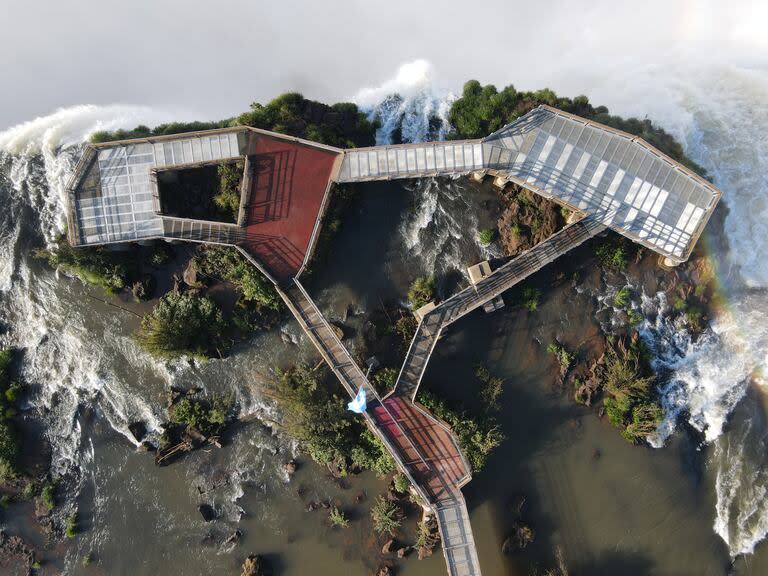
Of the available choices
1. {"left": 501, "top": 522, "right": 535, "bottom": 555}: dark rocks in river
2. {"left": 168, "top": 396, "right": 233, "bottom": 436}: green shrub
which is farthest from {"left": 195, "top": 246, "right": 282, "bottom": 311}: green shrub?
{"left": 501, "top": 522, "right": 535, "bottom": 555}: dark rocks in river

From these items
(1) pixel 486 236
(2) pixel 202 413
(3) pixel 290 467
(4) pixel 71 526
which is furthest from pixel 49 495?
(1) pixel 486 236

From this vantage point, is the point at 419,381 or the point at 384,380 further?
the point at 384,380

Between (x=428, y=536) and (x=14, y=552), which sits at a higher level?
(x=428, y=536)

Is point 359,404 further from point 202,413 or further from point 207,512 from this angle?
point 207,512

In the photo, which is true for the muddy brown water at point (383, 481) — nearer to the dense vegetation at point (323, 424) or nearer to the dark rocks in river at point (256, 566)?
the dark rocks in river at point (256, 566)

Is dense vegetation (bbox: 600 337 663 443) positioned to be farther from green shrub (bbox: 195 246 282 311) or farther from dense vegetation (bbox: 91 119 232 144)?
dense vegetation (bbox: 91 119 232 144)

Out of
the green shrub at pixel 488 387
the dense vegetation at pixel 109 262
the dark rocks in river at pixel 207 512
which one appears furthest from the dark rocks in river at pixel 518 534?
the dense vegetation at pixel 109 262
